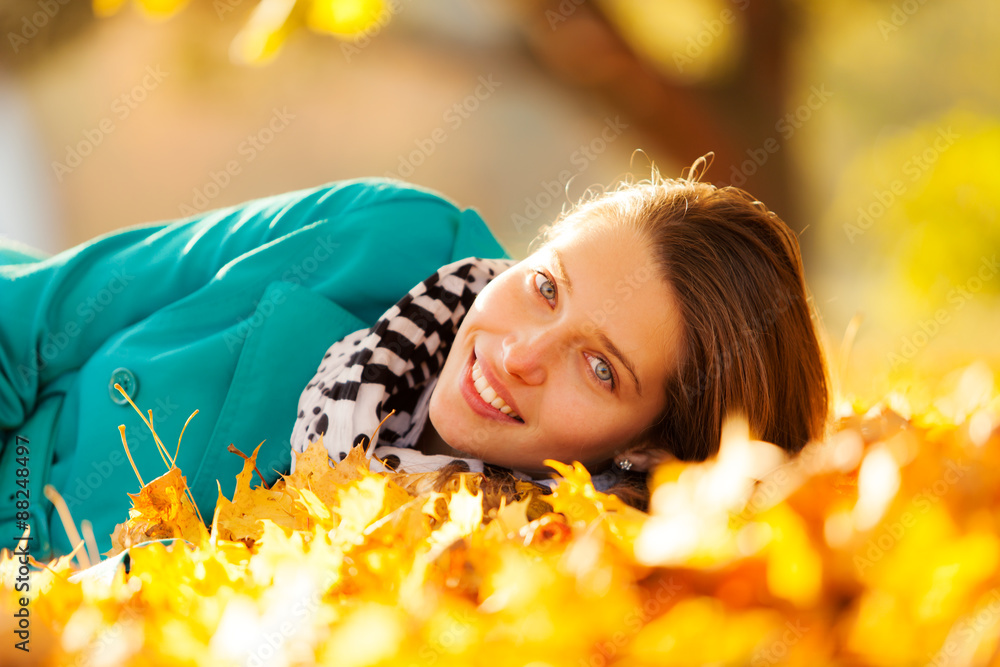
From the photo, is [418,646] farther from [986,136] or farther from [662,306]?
[986,136]

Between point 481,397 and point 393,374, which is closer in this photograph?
point 481,397

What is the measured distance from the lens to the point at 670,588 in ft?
1.10

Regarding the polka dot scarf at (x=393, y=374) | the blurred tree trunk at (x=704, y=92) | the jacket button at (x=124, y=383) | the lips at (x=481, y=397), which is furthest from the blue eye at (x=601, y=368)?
the blurred tree trunk at (x=704, y=92)

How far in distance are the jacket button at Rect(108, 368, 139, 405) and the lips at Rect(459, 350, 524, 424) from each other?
1.77 ft

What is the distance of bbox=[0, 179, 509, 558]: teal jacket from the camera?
1.05 meters

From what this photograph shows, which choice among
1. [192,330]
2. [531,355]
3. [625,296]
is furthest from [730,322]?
[192,330]

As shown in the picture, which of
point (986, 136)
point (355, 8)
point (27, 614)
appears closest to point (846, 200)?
point (986, 136)

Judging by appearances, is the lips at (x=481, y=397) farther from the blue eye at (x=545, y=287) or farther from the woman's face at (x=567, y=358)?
the blue eye at (x=545, y=287)

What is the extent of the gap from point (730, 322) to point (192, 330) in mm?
830

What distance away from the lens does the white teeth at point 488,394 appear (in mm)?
A: 879

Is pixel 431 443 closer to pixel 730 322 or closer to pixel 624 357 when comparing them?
pixel 624 357

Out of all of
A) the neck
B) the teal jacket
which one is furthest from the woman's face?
the teal jacket

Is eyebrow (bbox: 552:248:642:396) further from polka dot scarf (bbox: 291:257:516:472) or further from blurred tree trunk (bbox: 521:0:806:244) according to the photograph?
blurred tree trunk (bbox: 521:0:806:244)

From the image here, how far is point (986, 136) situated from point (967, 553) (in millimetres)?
2233
